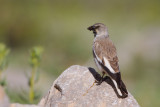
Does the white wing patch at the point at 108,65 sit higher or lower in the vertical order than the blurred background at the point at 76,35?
higher

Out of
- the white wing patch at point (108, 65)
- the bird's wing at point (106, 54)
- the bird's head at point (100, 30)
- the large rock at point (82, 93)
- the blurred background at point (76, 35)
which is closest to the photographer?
the large rock at point (82, 93)

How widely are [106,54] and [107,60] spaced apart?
180 mm

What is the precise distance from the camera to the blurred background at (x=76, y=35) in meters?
14.2

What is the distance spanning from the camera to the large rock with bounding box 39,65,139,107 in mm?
7551

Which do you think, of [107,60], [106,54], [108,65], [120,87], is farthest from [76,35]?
[120,87]

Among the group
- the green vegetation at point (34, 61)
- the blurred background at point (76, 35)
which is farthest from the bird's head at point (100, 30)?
the blurred background at point (76, 35)

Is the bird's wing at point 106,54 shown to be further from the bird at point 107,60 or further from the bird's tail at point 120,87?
the bird's tail at point 120,87

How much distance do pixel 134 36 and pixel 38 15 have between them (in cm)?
302

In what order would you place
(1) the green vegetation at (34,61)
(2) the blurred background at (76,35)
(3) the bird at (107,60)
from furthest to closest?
(2) the blurred background at (76,35) < (1) the green vegetation at (34,61) < (3) the bird at (107,60)

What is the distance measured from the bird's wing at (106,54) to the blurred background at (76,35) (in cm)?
332

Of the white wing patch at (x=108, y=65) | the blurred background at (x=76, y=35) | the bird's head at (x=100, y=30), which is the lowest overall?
the blurred background at (x=76, y=35)


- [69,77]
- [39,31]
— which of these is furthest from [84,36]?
[69,77]

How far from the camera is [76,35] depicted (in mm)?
16406

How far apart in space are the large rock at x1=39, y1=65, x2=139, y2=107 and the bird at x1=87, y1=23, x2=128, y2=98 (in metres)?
0.10
